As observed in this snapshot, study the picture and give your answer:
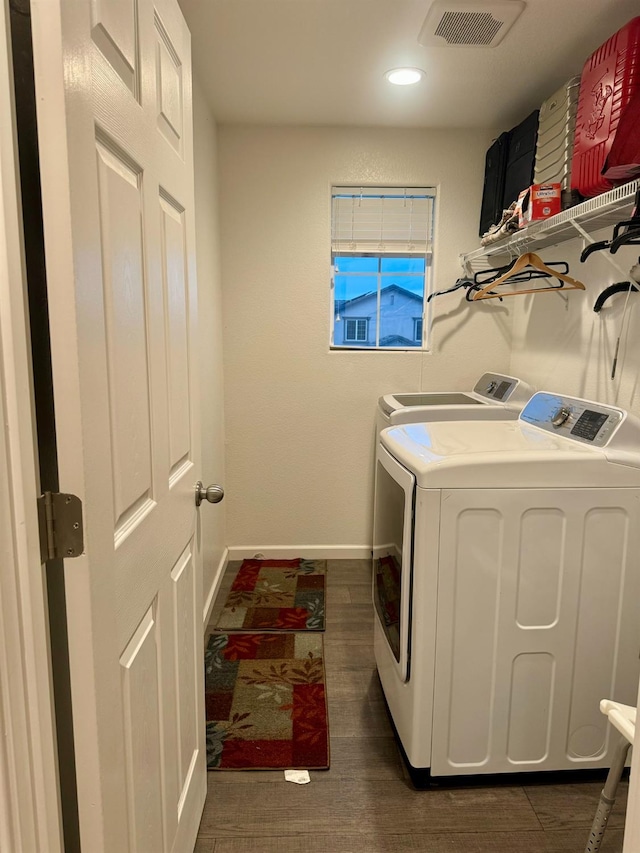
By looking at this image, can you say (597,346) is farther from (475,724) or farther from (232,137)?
(232,137)

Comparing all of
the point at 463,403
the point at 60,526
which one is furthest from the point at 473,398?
the point at 60,526

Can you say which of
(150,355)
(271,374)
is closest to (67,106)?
(150,355)

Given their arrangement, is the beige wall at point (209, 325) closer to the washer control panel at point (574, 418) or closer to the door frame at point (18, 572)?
the washer control panel at point (574, 418)

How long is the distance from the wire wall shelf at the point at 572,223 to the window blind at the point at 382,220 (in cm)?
39

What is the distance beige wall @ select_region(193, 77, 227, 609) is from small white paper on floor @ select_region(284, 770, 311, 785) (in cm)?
104

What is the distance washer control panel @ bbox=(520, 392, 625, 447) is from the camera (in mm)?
1707

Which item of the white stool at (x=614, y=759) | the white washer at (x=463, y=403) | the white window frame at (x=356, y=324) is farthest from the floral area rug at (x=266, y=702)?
the white window frame at (x=356, y=324)

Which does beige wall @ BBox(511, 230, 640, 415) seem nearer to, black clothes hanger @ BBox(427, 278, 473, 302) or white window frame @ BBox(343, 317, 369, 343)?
black clothes hanger @ BBox(427, 278, 473, 302)

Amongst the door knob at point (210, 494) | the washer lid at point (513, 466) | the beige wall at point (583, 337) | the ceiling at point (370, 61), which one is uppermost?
the ceiling at point (370, 61)

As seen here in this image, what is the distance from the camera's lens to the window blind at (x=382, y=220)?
10.4 feet

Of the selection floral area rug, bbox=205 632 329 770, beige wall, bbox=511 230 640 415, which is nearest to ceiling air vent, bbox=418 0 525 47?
beige wall, bbox=511 230 640 415

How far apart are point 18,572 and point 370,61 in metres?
2.40

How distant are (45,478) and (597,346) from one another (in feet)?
6.92

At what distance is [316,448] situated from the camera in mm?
3328
